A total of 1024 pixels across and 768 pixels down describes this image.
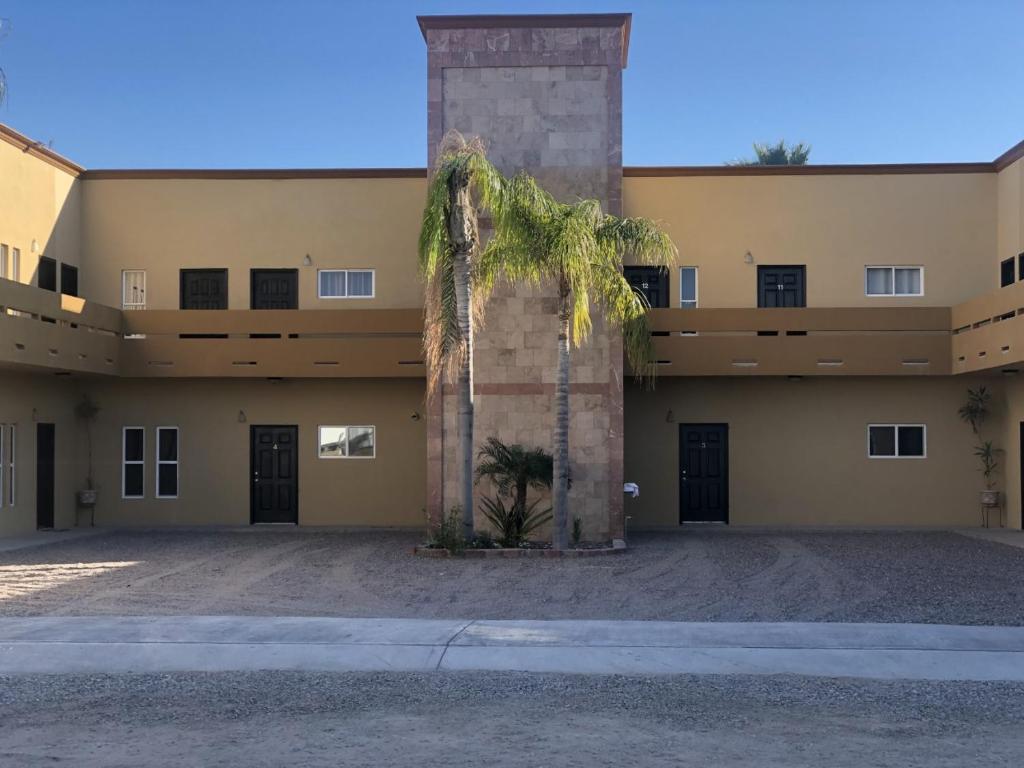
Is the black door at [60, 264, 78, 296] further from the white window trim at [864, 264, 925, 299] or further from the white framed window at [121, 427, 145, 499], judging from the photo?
the white window trim at [864, 264, 925, 299]

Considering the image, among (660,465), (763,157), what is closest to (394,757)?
(660,465)

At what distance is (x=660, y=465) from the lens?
2386 cm

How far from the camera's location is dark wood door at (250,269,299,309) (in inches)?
960

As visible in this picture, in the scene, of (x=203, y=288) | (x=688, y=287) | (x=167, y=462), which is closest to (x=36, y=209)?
(x=203, y=288)

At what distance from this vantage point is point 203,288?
24500 millimetres

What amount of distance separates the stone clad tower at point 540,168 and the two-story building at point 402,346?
303 cm

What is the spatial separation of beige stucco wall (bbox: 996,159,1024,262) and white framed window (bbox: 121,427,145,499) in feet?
62.0

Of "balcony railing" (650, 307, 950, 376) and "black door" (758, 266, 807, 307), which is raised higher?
"black door" (758, 266, 807, 307)

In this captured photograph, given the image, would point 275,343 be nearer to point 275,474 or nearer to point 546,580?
point 275,474

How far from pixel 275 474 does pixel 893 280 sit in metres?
14.1

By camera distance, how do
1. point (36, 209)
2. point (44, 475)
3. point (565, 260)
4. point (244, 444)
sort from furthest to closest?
point (244, 444)
point (44, 475)
point (36, 209)
point (565, 260)

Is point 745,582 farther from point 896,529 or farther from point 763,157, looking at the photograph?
point 763,157

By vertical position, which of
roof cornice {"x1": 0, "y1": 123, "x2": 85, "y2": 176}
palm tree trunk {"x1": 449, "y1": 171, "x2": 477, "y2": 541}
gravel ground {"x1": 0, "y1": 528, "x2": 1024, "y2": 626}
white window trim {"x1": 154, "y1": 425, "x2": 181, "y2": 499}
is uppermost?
roof cornice {"x1": 0, "y1": 123, "x2": 85, "y2": 176}

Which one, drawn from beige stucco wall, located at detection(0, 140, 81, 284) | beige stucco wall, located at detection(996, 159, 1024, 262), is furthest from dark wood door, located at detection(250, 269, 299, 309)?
beige stucco wall, located at detection(996, 159, 1024, 262)
